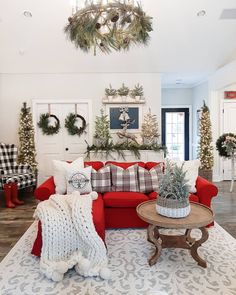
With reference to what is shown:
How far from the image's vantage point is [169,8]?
14.9 feet

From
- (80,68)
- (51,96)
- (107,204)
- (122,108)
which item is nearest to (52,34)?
(80,68)

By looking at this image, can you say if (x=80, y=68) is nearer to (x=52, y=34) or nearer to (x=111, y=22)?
(x=52, y=34)

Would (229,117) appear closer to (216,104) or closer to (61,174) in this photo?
(216,104)

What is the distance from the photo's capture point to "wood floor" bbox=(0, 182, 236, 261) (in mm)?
3424

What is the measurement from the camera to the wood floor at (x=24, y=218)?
11.2 ft

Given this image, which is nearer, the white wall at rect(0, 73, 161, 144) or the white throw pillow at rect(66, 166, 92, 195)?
the white throw pillow at rect(66, 166, 92, 195)

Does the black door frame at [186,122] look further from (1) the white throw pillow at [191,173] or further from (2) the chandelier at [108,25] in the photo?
(2) the chandelier at [108,25]

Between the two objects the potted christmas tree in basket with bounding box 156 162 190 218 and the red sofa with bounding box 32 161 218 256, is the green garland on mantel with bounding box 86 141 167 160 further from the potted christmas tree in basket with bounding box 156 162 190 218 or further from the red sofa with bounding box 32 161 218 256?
the potted christmas tree in basket with bounding box 156 162 190 218

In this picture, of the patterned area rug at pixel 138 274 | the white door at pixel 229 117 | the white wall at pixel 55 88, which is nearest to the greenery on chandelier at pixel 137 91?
the white wall at pixel 55 88

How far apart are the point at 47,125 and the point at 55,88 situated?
93 centimetres

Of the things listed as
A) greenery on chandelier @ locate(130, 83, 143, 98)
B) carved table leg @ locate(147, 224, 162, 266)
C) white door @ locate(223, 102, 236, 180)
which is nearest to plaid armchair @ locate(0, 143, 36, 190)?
greenery on chandelier @ locate(130, 83, 143, 98)

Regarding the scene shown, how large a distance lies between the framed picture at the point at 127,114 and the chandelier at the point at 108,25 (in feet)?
12.2

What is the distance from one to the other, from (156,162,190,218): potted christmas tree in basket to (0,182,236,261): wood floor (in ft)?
4.01

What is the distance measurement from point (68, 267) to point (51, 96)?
4.66m
